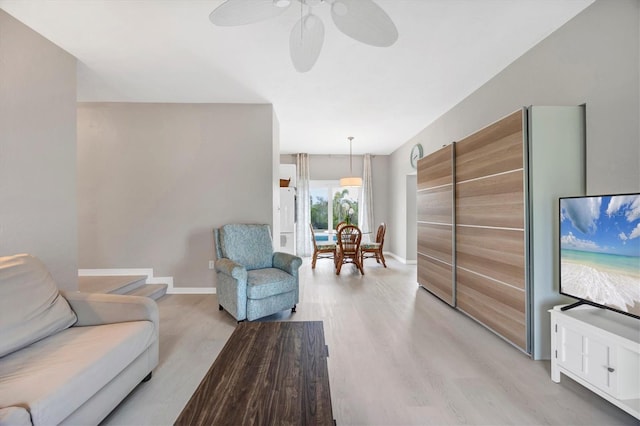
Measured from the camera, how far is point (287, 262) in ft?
9.95

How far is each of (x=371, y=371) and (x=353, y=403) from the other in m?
0.36

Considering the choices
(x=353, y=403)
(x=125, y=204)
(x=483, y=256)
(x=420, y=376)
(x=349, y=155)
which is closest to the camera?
(x=353, y=403)

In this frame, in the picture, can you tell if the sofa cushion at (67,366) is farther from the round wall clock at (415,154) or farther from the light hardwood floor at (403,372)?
the round wall clock at (415,154)

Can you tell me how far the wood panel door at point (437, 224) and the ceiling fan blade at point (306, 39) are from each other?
2.09m

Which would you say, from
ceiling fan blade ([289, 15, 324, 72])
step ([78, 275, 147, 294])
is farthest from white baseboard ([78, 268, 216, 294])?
ceiling fan blade ([289, 15, 324, 72])

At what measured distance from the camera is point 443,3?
6.36ft

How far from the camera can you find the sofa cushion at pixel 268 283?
2.62 meters

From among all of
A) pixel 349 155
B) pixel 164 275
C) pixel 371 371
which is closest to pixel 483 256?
pixel 371 371

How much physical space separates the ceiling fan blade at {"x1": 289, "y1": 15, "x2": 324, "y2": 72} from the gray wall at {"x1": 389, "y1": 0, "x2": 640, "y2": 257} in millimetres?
1992

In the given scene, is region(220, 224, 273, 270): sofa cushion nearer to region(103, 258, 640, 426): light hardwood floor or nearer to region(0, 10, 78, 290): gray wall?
region(103, 258, 640, 426): light hardwood floor

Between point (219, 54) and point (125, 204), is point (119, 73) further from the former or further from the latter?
point (125, 204)

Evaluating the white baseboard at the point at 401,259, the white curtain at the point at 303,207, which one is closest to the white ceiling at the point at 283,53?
the white curtain at the point at 303,207

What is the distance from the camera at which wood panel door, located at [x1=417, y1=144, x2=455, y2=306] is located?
3.10 metres

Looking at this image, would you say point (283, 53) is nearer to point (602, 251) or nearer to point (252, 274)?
point (252, 274)
